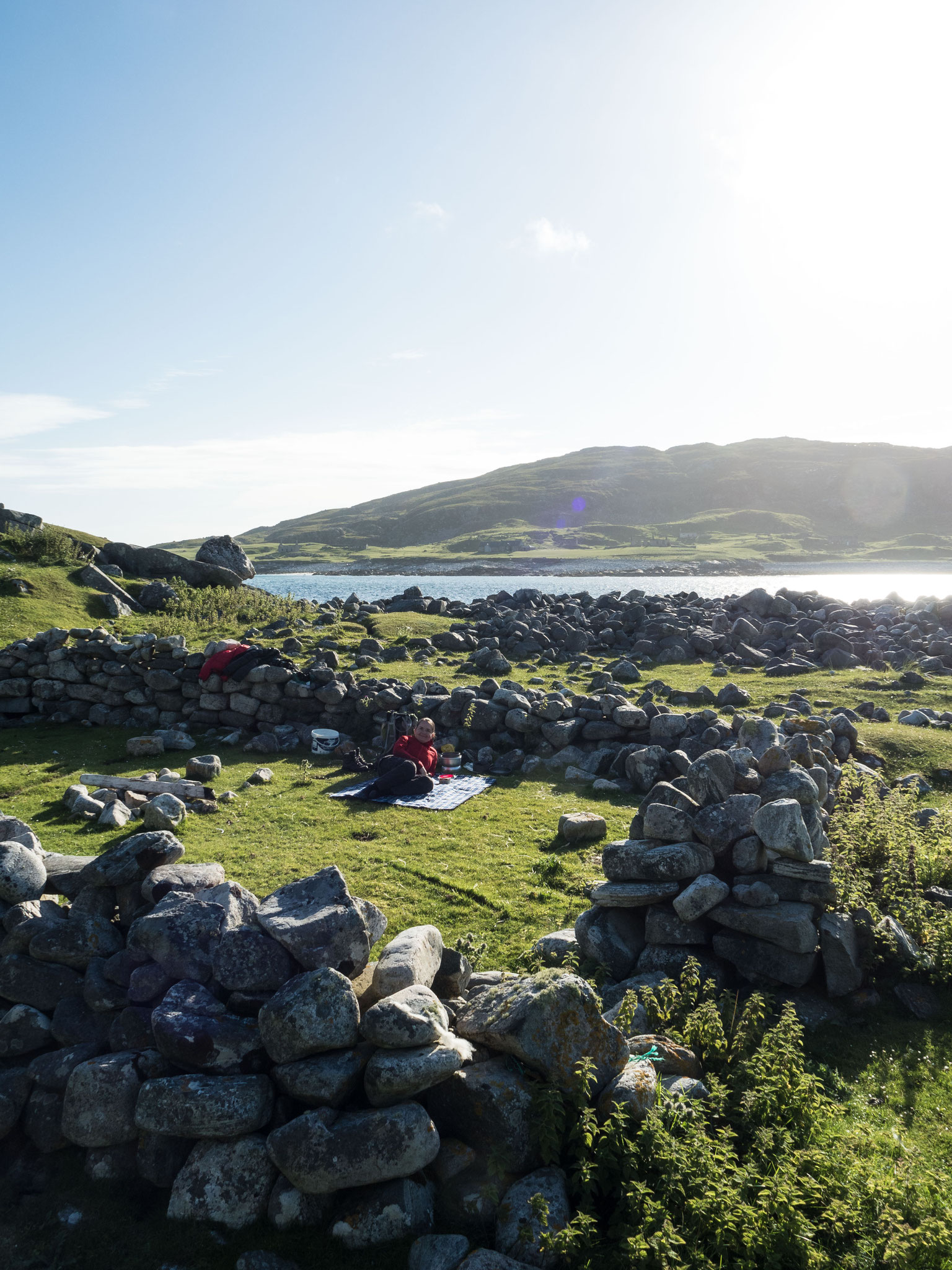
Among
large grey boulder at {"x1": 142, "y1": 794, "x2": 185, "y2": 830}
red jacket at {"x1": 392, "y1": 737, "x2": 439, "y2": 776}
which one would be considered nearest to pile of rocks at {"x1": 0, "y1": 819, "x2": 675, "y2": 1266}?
large grey boulder at {"x1": 142, "y1": 794, "x2": 185, "y2": 830}

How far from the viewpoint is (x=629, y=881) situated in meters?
8.02

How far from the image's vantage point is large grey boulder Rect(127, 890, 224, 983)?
18.9 feet

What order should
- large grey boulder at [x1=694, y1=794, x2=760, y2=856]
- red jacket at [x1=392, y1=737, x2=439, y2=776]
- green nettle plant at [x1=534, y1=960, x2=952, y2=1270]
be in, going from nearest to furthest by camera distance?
green nettle plant at [x1=534, y1=960, x2=952, y2=1270]
large grey boulder at [x1=694, y1=794, x2=760, y2=856]
red jacket at [x1=392, y1=737, x2=439, y2=776]

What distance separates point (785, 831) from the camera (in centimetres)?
743

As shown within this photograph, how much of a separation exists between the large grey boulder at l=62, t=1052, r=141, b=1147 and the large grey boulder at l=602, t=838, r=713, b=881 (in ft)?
16.5

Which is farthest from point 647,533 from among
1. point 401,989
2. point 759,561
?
point 401,989

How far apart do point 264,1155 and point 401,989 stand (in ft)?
4.38

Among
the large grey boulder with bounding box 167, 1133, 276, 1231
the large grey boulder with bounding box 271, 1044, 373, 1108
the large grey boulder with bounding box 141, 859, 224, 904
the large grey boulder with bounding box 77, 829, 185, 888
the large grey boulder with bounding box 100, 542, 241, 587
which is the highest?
the large grey boulder with bounding box 100, 542, 241, 587

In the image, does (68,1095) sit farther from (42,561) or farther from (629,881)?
(42,561)

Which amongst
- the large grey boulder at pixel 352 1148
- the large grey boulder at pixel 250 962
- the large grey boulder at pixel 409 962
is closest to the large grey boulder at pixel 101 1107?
the large grey boulder at pixel 250 962

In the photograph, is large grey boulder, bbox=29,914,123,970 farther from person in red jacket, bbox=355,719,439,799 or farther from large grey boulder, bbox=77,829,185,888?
person in red jacket, bbox=355,719,439,799

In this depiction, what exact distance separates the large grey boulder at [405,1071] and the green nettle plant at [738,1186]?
2.34 feet

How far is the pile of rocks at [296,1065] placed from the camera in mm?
4621

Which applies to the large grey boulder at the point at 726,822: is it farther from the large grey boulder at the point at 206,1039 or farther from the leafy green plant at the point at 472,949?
the large grey boulder at the point at 206,1039
